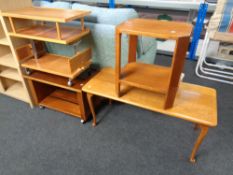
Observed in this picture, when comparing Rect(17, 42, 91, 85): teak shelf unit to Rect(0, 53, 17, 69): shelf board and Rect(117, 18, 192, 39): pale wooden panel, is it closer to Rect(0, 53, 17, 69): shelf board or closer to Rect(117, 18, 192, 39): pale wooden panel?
Rect(0, 53, 17, 69): shelf board

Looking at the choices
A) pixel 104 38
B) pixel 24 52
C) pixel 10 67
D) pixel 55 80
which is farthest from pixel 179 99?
pixel 10 67

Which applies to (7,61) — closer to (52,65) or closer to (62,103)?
(52,65)

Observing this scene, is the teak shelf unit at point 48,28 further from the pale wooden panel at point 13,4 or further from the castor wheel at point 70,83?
the castor wheel at point 70,83

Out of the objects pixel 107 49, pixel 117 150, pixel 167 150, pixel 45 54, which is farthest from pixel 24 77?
pixel 167 150

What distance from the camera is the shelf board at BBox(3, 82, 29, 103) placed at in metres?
1.89

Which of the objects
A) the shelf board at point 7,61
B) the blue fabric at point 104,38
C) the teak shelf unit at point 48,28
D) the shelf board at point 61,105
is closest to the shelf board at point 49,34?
the teak shelf unit at point 48,28

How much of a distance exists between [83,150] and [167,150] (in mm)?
683

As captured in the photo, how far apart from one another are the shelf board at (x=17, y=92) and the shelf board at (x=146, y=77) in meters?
1.21

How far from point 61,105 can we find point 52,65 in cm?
44

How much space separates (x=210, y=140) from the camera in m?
1.47

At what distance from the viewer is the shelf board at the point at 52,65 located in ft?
4.68

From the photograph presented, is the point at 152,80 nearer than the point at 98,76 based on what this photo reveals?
Yes

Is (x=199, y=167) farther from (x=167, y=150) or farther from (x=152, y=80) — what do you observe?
(x=152, y=80)

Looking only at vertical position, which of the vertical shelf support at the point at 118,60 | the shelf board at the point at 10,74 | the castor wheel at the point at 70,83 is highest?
the vertical shelf support at the point at 118,60
